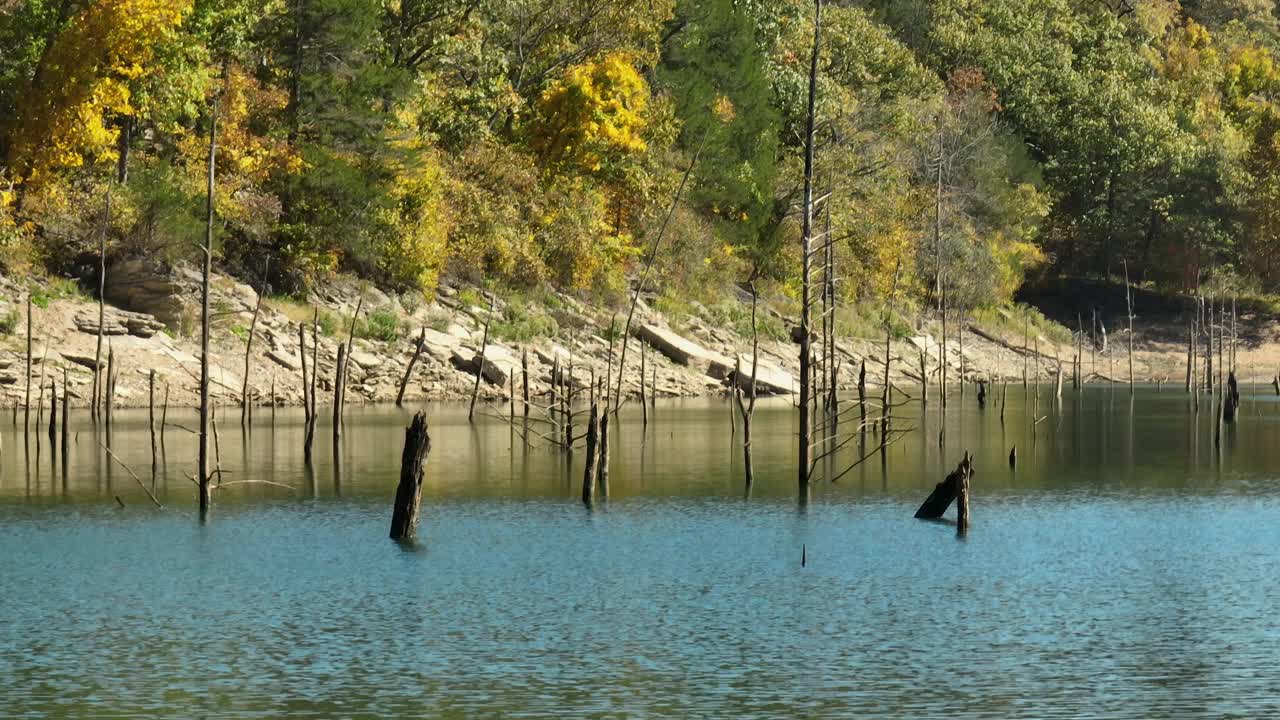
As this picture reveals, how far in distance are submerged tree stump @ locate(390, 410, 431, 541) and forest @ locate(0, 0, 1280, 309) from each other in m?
16.5

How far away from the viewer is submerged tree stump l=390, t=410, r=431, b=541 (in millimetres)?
36469

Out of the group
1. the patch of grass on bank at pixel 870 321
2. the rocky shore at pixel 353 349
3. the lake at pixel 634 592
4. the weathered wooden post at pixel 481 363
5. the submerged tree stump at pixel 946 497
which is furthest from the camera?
the patch of grass on bank at pixel 870 321

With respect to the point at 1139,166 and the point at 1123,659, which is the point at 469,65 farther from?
the point at 1123,659

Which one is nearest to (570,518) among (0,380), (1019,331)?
(0,380)

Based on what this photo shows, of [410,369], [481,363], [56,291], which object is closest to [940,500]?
[410,369]

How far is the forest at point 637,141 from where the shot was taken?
247 feet

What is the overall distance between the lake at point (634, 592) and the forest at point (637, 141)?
528 inches

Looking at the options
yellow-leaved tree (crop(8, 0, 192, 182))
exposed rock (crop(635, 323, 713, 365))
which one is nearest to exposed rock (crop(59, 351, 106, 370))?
yellow-leaved tree (crop(8, 0, 192, 182))

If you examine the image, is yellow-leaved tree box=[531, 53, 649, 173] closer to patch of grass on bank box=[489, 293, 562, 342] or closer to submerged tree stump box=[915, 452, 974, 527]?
patch of grass on bank box=[489, 293, 562, 342]

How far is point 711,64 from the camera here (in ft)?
358

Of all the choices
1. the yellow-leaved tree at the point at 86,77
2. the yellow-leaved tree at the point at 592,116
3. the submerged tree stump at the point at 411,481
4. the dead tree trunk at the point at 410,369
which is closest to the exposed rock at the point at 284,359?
the dead tree trunk at the point at 410,369

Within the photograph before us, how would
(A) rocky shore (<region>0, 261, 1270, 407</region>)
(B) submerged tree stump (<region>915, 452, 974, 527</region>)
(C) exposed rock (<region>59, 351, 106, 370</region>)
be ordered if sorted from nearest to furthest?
(B) submerged tree stump (<region>915, 452, 974, 527</region>) < (C) exposed rock (<region>59, 351, 106, 370</region>) < (A) rocky shore (<region>0, 261, 1270, 407</region>)

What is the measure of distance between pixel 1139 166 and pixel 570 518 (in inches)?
3632

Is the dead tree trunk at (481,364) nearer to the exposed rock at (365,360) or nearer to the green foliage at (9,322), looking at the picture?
the exposed rock at (365,360)
